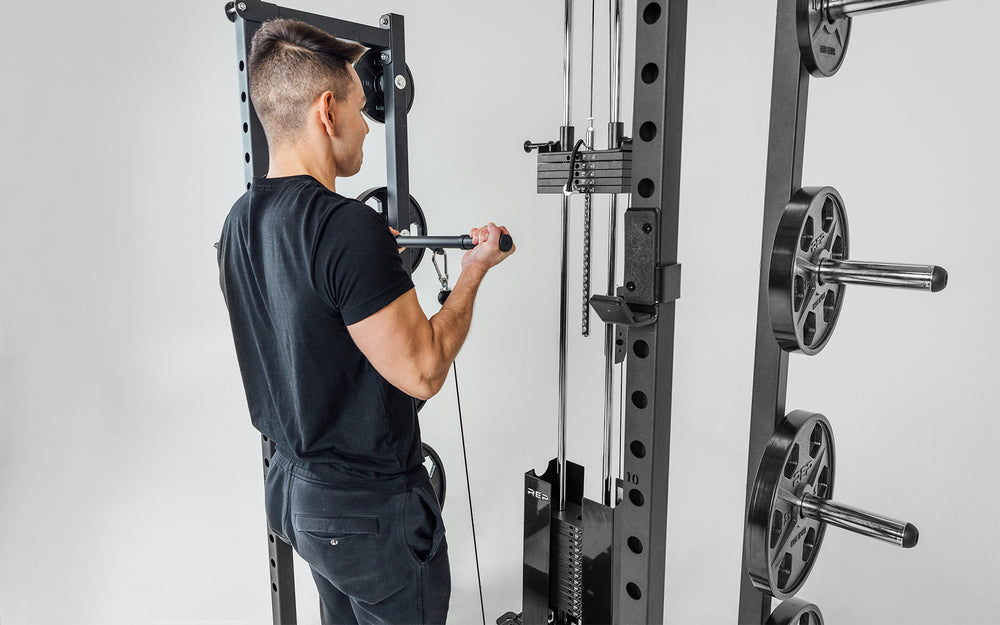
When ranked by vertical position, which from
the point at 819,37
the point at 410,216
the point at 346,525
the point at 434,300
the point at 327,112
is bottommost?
the point at 346,525

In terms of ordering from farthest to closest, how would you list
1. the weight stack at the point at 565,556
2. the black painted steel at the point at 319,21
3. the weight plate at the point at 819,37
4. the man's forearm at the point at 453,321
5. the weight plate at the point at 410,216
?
1. the weight plate at the point at 410,216
2. the weight stack at the point at 565,556
3. the black painted steel at the point at 319,21
4. the man's forearm at the point at 453,321
5. the weight plate at the point at 819,37

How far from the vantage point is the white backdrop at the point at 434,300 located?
260cm

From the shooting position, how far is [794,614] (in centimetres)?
170

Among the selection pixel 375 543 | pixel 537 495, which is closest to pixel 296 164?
pixel 375 543

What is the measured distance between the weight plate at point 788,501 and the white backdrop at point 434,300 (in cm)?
112

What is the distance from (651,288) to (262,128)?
45.7 inches

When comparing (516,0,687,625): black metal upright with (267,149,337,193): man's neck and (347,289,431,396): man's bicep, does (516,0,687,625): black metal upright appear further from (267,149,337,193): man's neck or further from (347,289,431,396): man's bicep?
(267,149,337,193): man's neck

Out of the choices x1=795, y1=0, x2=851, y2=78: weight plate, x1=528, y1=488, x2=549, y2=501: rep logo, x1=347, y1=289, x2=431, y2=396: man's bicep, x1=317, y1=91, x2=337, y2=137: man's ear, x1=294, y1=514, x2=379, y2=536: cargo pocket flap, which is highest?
x1=795, y1=0, x2=851, y2=78: weight plate

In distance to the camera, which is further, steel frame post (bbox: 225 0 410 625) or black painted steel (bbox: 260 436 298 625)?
black painted steel (bbox: 260 436 298 625)

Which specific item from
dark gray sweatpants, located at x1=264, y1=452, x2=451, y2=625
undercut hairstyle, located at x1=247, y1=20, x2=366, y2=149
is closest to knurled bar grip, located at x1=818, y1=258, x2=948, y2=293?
dark gray sweatpants, located at x1=264, y1=452, x2=451, y2=625

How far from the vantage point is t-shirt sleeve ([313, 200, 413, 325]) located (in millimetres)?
1459

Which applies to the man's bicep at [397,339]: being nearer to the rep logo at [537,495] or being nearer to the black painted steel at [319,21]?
the rep logo at [537,495]

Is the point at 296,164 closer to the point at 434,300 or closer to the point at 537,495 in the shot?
the point at 537,495

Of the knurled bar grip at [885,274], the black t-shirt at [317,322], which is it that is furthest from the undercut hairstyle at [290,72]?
the knurled bar grip at [885,274]
